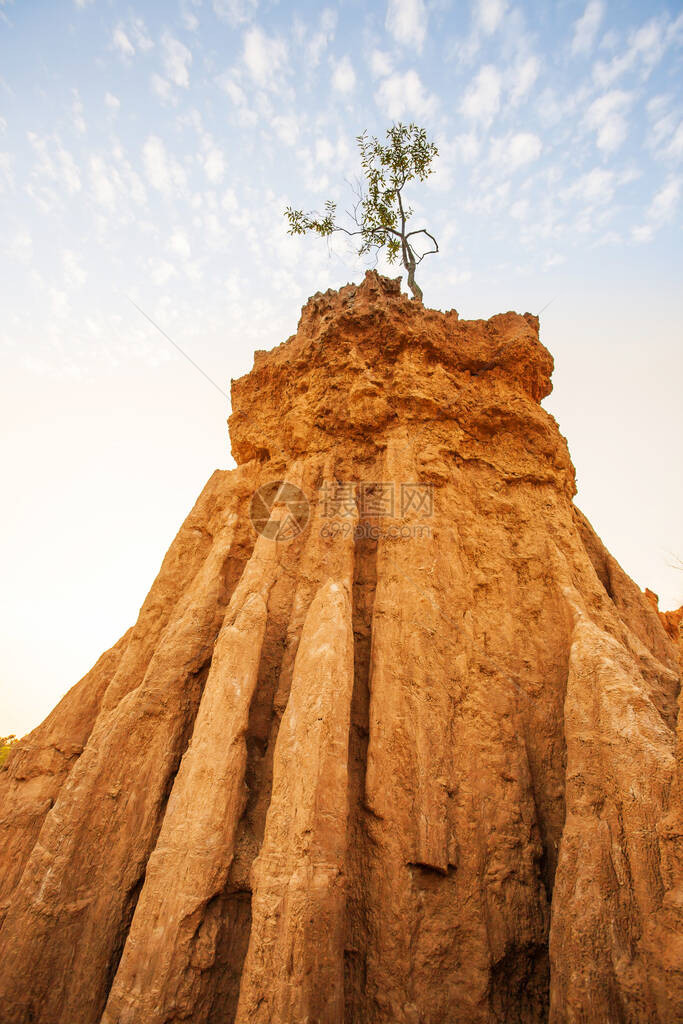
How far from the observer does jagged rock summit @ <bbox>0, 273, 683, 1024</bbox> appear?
14.6ft

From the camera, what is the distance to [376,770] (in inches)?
212

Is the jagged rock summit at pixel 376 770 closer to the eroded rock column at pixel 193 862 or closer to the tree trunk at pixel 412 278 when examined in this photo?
the eroded rock column at pixel 193 862

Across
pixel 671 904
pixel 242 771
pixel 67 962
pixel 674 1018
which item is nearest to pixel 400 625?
pixel 242 771

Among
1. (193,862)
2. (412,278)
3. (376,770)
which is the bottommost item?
(193,862)
